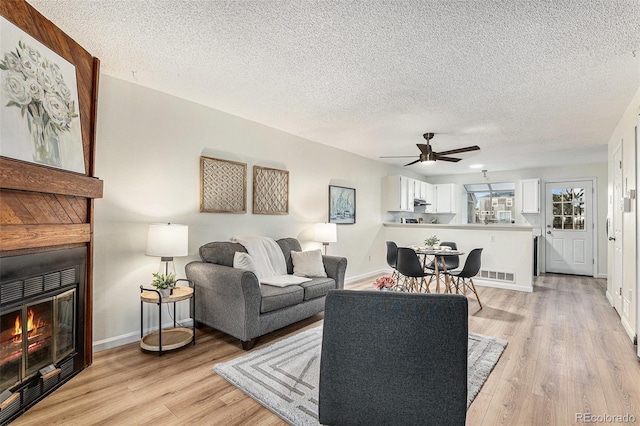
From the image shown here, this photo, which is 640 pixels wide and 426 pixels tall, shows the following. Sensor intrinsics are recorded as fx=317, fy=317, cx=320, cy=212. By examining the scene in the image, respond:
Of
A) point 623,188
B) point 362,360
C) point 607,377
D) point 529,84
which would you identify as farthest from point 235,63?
point 623,188

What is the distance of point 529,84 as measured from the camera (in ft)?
9.35

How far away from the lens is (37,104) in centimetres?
197

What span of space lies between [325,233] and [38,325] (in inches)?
130

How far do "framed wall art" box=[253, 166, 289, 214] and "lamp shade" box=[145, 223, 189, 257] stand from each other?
1.32 m

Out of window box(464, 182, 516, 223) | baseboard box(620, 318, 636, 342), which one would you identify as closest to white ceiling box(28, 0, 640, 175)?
baseboard box(620, 318, 636, 342)

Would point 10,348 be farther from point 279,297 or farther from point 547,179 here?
point 547,179

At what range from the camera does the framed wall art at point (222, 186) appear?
3.54 m

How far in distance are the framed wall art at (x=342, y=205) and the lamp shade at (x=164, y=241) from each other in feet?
9.49

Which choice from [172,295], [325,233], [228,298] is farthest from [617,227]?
[172,295]

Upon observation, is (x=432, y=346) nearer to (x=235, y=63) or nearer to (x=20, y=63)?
(x=235, y=63)

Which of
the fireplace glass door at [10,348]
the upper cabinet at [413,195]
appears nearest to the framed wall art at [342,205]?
the upper cabinet at [413,195]

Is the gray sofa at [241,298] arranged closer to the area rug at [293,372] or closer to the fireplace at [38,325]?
the area rug at [293,372]

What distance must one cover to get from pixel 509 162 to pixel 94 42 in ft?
23.2

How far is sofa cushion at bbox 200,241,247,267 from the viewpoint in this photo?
3244 millimetres
